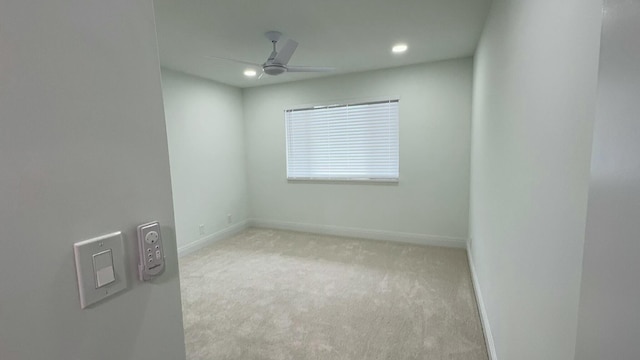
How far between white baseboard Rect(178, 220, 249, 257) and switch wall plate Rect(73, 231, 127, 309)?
3.52 meters

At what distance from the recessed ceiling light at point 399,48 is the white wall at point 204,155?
2.68 meters

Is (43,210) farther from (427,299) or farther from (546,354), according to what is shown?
(427,299)

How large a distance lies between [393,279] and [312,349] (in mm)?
1296

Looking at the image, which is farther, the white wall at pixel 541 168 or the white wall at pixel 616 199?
the white wall at pixel 541 168

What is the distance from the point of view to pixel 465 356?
1.91m

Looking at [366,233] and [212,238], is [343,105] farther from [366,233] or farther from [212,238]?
[212,238]

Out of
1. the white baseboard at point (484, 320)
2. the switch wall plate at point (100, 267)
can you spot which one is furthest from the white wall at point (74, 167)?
the white baseboard at point (484, 320)

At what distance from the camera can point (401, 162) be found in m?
4.02

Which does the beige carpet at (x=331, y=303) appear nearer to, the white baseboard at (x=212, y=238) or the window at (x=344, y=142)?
the white baseboard at (x=212, y=238)

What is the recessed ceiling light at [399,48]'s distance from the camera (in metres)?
3.05

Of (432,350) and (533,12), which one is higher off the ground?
(533,12)

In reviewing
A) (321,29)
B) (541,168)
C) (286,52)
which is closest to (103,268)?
(541,168)

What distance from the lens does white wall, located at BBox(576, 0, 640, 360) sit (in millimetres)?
366

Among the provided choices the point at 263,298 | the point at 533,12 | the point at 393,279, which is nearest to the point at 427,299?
the point at 393,279
